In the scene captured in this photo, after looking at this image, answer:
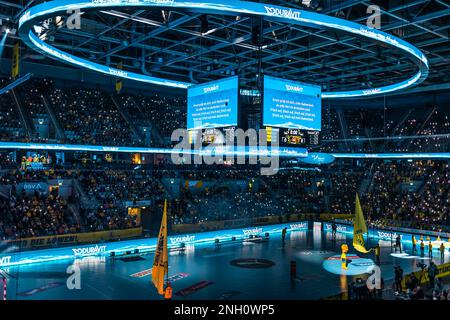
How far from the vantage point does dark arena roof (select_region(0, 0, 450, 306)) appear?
16.6m

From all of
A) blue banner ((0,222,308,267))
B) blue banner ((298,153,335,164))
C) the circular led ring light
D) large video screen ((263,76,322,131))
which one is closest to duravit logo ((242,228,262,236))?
blue banner ((0,222,308,267))

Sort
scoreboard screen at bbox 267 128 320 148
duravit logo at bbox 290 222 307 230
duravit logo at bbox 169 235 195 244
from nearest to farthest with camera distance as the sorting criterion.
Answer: scoreboard screen at bbox 267 128 320 148 < duravit logo at bbox 169 235 195 244 < duravit logo at bbox 290 222 307 230

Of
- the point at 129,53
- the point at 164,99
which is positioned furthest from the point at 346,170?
the point at 129,53

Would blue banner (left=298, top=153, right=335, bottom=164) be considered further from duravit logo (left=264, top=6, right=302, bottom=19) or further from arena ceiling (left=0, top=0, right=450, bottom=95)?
duravit logo (left=264, top=6, right=302, bottom=19)

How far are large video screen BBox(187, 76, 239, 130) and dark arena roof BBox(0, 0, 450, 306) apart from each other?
0.06 m

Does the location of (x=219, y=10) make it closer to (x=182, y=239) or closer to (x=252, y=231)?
(x=182, y=239)

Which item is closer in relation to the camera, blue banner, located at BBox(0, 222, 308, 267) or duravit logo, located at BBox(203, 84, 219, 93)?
duravit logo, located at BBox(203, 84, 219, 93)

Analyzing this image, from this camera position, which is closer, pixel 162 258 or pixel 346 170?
pixel 162 258

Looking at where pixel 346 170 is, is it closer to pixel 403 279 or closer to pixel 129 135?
pixel 129 135

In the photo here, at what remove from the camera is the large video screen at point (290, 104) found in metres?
16.1

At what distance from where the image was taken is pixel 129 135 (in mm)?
39625

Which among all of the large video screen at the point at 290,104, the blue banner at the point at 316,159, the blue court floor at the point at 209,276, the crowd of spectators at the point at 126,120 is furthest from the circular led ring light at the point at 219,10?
the crowd of spectators at the point at 126,120

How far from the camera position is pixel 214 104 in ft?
54.9
